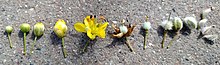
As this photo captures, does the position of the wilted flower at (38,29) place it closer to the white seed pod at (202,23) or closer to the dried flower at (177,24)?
the dried flower at (177,24)

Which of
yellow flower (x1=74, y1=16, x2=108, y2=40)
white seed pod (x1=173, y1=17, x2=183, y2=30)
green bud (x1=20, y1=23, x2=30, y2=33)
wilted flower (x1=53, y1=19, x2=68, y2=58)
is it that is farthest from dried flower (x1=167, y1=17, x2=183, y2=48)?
green bud (x1=20, y1=23, x2=30, y2=33)

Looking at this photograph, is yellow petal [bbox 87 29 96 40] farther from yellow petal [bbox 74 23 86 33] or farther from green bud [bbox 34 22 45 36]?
green bud [bbox 34 22 45 36]

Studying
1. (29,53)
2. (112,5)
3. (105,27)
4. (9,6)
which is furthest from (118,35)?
(9,6)

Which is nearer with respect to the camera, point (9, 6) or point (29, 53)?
point (29, 53)

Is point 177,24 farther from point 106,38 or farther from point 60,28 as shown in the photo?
point 60,28

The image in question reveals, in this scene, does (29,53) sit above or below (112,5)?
below

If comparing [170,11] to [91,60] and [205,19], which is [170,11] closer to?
[205,19]

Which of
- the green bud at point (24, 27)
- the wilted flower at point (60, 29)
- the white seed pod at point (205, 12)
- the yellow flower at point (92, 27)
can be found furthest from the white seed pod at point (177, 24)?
the green bud at point (24, 27)
